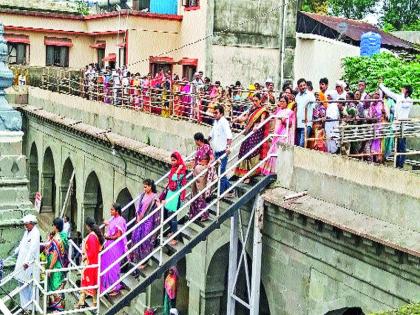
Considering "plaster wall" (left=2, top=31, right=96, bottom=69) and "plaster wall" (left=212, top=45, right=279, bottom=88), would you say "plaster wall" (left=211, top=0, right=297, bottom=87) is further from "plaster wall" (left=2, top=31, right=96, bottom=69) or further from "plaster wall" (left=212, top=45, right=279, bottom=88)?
"plaster wall" (left=2, top=31, right=96, bottom=69)

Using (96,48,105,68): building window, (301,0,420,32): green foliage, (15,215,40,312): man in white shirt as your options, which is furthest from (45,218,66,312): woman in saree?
(301,0,420,32): green foliage

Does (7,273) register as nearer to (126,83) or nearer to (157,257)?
(157,257)

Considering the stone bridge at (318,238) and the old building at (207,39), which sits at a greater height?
the old building at (207,39)

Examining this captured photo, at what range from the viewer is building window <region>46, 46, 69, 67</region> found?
107ft

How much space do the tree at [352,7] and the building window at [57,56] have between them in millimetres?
21120

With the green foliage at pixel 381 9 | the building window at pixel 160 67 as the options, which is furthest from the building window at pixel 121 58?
the green foliage at pixel 381 9

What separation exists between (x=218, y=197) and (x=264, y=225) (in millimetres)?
895

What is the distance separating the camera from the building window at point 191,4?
2505cm

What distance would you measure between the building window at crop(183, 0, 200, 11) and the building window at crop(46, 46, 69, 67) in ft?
29.0

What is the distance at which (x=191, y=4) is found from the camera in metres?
25.6

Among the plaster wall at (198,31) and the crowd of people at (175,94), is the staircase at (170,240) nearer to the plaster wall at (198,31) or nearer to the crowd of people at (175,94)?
the crowd of people at (175,94)

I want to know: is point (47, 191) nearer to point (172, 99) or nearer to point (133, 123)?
point (133, 123)

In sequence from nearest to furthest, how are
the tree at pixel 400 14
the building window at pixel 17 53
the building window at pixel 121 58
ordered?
the building window at pixel 121 58
the building window at pixel 17 53
the tree at pixel 400 14

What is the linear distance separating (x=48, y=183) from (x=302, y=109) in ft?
57.6
